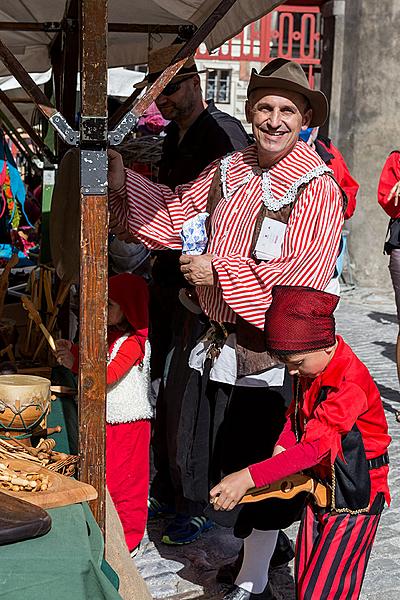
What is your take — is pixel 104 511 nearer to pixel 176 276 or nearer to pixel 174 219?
pixel 174 219

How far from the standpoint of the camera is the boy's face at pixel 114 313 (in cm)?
367

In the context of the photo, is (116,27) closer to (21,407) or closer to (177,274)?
(177,274)

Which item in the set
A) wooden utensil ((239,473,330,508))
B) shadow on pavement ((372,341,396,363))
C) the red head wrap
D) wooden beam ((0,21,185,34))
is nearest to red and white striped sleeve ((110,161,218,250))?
the red head wrap

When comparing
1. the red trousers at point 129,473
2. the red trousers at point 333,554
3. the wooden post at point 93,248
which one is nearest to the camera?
the wooden post at point 93,248

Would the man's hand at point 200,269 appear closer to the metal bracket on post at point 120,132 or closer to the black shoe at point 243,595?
the metal bracket on post at point 120,132

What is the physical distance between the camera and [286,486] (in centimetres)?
264

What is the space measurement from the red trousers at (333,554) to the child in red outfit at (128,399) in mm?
1129

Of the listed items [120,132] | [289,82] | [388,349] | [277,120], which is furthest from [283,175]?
[388,349]

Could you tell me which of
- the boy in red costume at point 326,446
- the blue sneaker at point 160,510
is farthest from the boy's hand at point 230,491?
the blue sneaker at point 160,510

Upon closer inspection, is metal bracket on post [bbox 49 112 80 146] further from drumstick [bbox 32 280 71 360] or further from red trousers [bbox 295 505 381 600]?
drumstick [bbox 32 280 71 360]

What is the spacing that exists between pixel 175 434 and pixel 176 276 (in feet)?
2.40

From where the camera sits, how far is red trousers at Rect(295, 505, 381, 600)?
9.06 feet

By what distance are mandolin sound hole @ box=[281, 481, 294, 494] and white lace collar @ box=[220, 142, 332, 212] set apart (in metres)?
0.89

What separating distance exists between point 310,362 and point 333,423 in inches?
7.3
